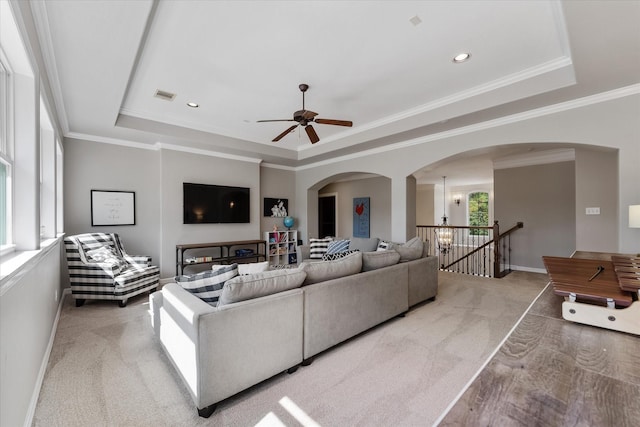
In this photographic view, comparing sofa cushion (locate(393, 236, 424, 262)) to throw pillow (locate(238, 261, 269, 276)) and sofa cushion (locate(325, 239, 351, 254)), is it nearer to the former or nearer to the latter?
sofa cushion (locate(325, 239, 351, 254))

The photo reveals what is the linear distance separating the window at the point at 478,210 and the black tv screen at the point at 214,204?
28.8 feet

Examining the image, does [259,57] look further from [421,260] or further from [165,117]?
[421,260]

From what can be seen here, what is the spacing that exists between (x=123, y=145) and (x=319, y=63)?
4.00 m

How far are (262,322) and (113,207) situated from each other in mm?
4254

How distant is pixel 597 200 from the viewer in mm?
4387

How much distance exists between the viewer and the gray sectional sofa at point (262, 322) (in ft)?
5.89

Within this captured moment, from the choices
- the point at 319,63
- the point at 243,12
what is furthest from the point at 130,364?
the point at 319,63

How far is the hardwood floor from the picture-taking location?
548mm

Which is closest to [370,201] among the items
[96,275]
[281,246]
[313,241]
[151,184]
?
[281,246]

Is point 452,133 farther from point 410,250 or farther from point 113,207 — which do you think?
point 113,207

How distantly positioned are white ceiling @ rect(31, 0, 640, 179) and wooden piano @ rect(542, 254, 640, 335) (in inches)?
73.0

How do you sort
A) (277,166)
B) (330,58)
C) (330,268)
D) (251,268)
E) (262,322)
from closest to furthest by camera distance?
(262,322), (251,268), (330,268), (330,58), (277,166)

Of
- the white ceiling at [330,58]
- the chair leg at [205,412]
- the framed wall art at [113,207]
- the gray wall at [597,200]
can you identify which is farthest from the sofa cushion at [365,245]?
the framed wall art at [113,207]

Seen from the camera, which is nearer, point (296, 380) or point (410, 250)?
point (296, 380)
